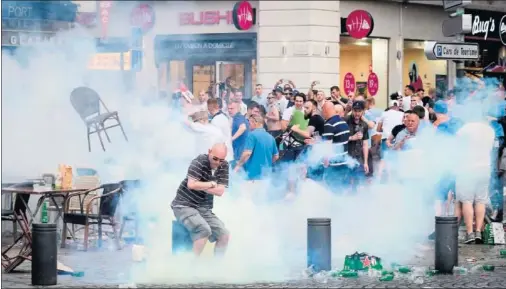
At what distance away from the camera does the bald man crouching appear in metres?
11.6

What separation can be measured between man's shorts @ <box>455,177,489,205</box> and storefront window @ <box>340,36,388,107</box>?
12048mm

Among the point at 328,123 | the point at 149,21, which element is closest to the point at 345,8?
the point at 149,21

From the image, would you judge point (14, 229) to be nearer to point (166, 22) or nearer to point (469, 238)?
point (469, 238)

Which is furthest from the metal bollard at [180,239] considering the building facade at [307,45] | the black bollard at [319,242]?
the building facade at [307,45]

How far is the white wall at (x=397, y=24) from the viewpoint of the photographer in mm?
27703

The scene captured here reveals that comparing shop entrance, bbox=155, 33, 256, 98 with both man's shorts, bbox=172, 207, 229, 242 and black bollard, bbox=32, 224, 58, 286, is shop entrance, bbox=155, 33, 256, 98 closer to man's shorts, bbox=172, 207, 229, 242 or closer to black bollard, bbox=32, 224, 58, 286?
man's shorts, bbox=172, 207, 229, 242

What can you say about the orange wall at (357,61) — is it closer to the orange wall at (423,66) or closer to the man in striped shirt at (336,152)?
the orange wall at (423,66)

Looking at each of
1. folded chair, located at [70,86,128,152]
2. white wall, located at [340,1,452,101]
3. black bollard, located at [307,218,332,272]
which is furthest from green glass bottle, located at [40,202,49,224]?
white wall, located at [340,1,452,101]

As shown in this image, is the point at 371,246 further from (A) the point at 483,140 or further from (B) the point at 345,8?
(B) the point at 345,8

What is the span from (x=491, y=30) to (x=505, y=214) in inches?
110

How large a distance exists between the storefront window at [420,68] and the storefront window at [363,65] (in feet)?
2.54

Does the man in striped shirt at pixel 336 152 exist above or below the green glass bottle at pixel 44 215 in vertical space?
above

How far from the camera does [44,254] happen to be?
1054 cm


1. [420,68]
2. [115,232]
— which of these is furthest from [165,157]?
[420,68]
